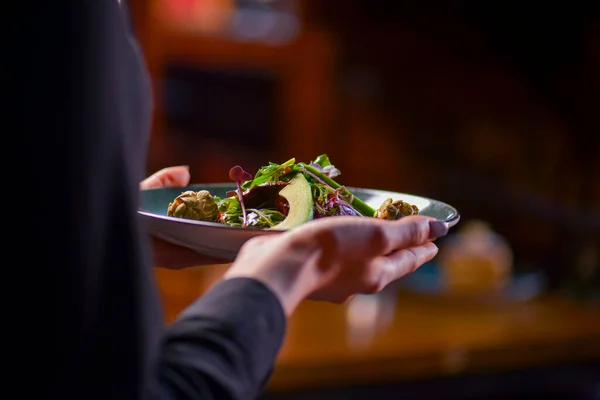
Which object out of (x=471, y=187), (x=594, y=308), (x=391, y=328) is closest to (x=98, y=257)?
(x=391, y=328)

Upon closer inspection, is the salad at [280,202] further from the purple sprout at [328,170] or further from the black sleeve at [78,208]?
the black sleeve at [78,208]

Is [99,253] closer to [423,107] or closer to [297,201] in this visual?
[297,201]

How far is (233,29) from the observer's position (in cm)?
264

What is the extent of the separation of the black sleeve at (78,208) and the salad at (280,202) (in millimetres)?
276

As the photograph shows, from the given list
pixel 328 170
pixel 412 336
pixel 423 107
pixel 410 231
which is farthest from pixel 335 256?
pixel 423 107

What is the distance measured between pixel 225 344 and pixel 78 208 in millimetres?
130

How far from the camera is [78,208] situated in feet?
1.40

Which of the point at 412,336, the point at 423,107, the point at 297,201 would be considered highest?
the point at 297,201

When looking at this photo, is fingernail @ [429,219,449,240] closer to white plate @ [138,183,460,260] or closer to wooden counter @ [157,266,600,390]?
white plate @ [138,183,460,260]

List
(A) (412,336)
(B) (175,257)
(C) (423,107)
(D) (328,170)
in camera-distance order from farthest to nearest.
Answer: (C) (423,107) < (A) (412,336) < (D) (328,170) < (B) (175,257)

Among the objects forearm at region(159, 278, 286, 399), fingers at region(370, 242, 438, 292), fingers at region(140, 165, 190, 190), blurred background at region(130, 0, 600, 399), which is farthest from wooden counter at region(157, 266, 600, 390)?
forearm at region(159, 278, 286, 399)

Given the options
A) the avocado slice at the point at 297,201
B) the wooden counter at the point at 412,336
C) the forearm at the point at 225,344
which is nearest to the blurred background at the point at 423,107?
the wooden counter at the point at 412,336

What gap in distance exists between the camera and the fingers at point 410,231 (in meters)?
0.60

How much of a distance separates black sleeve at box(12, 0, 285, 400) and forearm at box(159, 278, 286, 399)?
0.5 inches
